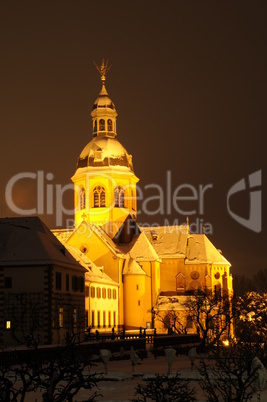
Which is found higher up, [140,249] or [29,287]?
[140,249]

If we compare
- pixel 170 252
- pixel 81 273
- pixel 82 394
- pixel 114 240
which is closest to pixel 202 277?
pixel 170 252

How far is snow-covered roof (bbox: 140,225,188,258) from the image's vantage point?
366 ft

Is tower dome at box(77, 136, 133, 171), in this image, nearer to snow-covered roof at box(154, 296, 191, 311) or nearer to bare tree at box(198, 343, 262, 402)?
snow-covered roof at box(154, 296, 191, 311)

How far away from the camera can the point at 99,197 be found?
4250 inches

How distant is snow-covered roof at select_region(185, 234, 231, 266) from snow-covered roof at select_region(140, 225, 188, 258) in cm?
102

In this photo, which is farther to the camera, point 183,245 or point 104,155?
point 183,245

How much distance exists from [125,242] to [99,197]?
701cm

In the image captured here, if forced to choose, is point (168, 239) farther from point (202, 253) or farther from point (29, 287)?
point (29, 287)

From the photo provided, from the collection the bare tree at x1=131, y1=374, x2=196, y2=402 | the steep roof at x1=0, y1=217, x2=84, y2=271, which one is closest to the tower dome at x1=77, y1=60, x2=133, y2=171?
the steep roof at x1=0, y1=217, x2=84, y2=271

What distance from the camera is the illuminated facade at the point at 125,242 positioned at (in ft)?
323

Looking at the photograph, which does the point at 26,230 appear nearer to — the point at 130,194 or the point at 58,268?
the point at 58,268

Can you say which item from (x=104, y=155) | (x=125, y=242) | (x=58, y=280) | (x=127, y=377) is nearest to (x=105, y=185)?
(x=104, y=155)

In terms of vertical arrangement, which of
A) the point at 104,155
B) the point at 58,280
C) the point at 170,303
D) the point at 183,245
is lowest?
the point at 170,303

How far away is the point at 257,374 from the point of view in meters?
24.8
